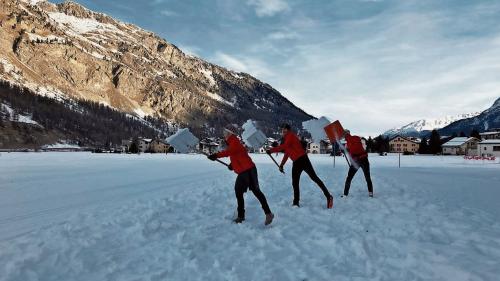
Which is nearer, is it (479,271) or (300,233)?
(479,271)

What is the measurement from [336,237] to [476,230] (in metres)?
2.42

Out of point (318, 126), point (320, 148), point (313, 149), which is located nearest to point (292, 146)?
point (318, 126)

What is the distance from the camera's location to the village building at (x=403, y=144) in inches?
5285

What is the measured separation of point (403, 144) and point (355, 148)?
135 metres

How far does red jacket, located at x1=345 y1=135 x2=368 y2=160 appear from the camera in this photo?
434 inches

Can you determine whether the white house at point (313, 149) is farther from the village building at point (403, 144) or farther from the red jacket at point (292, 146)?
the red jacket at point (292, 146)

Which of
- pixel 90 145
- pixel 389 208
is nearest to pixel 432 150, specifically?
pixel 389 208

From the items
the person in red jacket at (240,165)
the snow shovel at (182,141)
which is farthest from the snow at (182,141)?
the person in red jacket at (240,165)

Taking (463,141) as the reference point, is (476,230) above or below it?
below

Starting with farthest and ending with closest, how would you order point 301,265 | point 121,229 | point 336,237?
point 121,229 < point 336,237 < point 301,265

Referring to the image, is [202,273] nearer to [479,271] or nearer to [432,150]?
[479,271]

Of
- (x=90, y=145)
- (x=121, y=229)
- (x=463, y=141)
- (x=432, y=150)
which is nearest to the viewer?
(x=121, y=229)

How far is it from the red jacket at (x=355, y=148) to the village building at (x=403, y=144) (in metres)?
128

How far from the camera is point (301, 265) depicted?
518 cm
